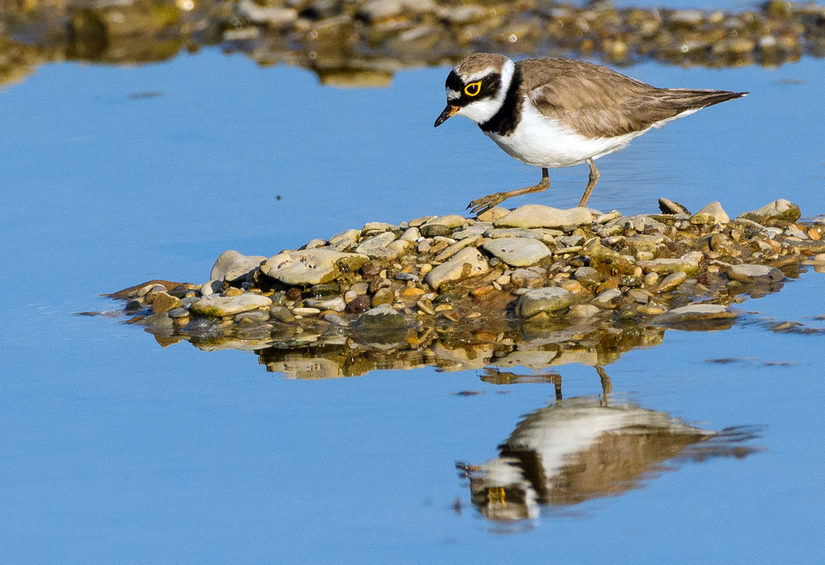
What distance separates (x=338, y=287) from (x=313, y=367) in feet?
3.49

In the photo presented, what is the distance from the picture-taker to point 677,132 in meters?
11.3

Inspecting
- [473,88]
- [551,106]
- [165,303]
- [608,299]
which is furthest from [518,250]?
[165,303]

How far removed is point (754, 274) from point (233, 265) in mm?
3312

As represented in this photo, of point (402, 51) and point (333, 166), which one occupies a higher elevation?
point (402, 51)

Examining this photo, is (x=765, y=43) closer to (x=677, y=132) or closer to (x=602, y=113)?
(x=677, y=132)

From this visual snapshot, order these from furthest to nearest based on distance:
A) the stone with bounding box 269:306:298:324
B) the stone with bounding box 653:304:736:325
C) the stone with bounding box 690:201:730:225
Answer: the stone with bounding box 690:201:730:225
the stone with bounding box 269:306:298:324
the stone with bounding box 653:304:736:325

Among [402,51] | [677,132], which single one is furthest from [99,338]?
[402,51]

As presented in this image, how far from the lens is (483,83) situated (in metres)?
7.98

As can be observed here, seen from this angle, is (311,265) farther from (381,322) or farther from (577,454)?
(577,454)

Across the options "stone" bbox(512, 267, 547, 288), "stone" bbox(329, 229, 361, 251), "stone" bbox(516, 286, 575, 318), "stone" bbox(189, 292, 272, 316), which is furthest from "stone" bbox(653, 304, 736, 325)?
"stone" bbox(189, 292, 272, 316)

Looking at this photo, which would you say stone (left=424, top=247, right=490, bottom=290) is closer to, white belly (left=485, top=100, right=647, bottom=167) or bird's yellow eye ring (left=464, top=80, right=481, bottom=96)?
white belly (left=485, top=100, right=647, bottom=167)

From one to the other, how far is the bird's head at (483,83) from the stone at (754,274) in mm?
1831

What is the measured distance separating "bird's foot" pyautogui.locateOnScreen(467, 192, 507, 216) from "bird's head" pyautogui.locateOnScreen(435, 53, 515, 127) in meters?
0.71

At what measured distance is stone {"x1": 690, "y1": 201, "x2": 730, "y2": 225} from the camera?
8094mm
